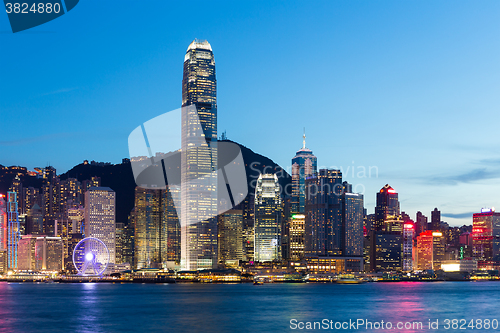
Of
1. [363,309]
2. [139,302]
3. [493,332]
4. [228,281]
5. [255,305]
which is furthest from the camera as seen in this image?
[228,281]

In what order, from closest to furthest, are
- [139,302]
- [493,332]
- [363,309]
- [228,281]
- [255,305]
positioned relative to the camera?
[493,332] → [363,309] → [255,305] → [139,302] → [228,281]

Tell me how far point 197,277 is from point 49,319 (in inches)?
4849

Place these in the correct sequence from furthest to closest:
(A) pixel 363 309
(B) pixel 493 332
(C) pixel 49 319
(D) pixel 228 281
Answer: (D) pixel 228 281 < (A) pixel 363 309 < (C) pixel 49 319 < (B) pixel 493 332

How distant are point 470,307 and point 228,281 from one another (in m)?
108

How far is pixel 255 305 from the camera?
96.4 meters

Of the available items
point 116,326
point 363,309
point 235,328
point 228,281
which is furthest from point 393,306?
point 228,281

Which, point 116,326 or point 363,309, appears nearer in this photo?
point 116,326

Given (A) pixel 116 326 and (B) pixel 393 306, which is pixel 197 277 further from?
(A) pixel 116 326

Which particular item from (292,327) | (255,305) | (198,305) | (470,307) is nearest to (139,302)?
(198,305)

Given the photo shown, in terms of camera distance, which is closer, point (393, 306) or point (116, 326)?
point (116, 326)

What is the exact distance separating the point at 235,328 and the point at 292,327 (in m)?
6.07

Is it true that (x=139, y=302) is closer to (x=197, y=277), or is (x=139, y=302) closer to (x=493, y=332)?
(x=493, y=332)

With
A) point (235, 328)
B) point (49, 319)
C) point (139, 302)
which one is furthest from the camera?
point (139, 302)

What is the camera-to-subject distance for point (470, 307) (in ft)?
317
